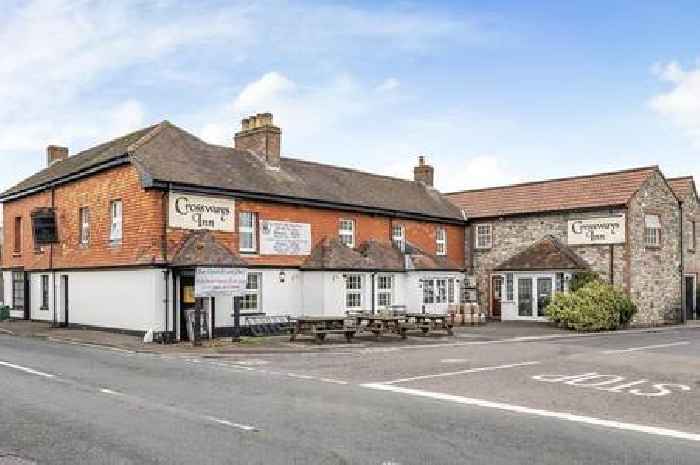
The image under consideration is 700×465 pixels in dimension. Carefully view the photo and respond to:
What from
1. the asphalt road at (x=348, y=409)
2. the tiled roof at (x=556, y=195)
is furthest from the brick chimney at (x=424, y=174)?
the asphalt road at (x=348, y=409)

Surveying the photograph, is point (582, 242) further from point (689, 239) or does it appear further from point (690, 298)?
point (690, 298)

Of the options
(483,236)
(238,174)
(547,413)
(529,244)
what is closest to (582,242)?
(529,244)

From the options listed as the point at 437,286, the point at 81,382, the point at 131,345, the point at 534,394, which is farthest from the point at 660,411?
the point at 437,286

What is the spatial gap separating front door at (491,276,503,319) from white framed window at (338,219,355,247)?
10.2m

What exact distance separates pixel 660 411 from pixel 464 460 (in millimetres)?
5033

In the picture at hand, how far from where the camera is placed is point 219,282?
866 inches

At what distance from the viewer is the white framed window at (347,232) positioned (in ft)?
99.5

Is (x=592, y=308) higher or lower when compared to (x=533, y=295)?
lower

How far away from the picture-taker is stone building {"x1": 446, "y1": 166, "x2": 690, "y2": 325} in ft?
105

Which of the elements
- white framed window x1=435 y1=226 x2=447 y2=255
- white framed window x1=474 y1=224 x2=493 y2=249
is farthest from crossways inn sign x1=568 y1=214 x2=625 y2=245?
white framed window x1=435 y1=226 x2=447 y2=255

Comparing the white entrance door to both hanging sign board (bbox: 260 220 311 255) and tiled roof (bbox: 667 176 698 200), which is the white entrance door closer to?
tiled roof (bbox: 667 176 698 200)

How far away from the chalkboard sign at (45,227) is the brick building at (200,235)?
46 mm

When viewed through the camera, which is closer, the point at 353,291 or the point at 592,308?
the point at 353,291

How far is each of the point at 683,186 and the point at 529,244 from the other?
364 inches
